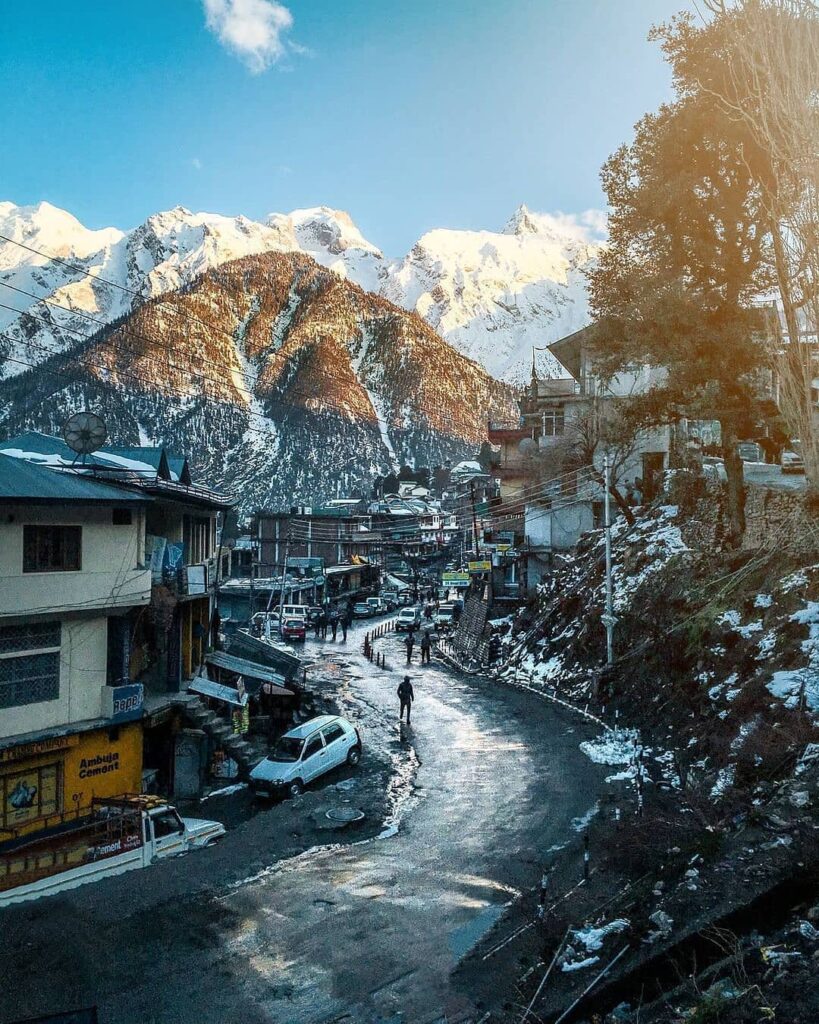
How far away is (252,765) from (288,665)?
30.4 ft

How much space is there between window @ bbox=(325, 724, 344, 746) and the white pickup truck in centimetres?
477

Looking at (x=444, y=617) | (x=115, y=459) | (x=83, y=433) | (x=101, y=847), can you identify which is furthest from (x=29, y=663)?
(x=444, y=617)

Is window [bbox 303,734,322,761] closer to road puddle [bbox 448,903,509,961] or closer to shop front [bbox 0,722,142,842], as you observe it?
shop front [bbox 0,722,142,842]

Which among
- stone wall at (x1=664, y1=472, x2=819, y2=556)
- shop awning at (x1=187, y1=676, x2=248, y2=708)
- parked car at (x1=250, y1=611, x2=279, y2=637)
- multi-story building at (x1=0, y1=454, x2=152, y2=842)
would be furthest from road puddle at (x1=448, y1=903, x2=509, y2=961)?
parked car at (x1=250, y1=611, x2=279, y2=637)

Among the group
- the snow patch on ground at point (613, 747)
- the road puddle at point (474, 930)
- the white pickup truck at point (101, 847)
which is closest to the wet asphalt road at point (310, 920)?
the road puddle at point (474, 930)

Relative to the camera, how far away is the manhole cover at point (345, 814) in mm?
16312

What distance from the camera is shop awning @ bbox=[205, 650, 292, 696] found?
2666 centimetres

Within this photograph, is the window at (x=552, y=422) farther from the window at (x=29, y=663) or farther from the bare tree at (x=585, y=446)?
the window at (x=29, y=663)

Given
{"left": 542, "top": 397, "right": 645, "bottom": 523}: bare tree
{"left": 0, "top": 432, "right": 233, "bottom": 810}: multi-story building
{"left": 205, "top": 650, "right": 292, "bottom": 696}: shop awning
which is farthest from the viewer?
{"left": 542, "top": 397, "right": 645, "bottom": 523}: bare tree

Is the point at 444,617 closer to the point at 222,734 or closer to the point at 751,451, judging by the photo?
the point at 751,451

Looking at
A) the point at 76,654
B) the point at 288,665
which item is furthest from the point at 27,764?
the point at 288,665

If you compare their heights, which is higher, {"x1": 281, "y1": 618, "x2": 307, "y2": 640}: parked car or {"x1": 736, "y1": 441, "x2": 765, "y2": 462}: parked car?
{"x1": 736, "y1": 441, "x2": 765, "y2": 462}: parked car

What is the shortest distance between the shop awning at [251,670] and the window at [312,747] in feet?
22.4

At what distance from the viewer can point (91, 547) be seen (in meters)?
18.8
